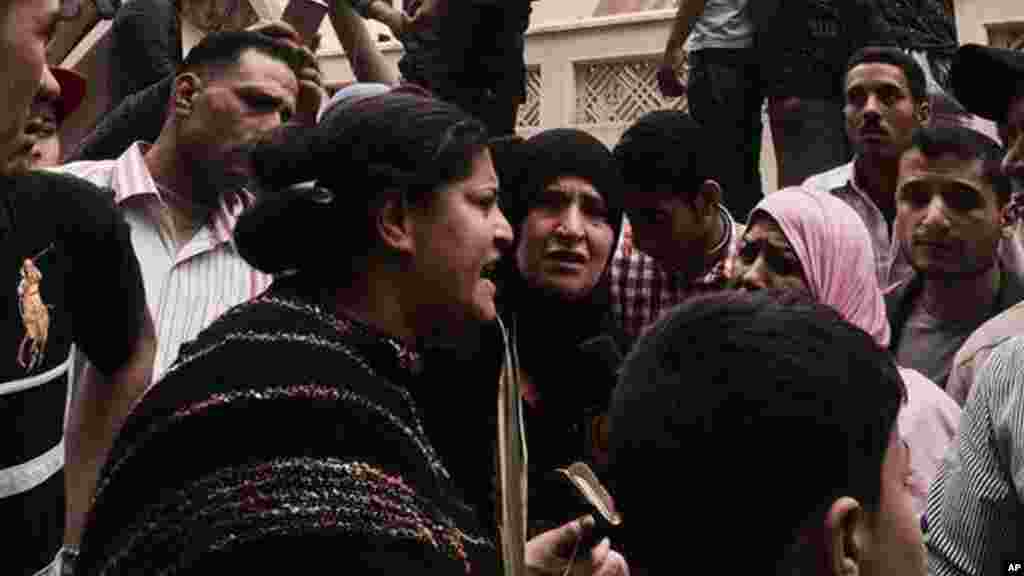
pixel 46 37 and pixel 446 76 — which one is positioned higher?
pixel 46 37

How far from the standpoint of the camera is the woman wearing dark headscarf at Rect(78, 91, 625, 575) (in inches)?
105

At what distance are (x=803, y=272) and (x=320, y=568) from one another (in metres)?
2.46

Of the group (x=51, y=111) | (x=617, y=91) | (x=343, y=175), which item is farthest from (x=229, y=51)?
(x=617, y=91)

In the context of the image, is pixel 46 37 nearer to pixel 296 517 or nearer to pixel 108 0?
pixel 296 517

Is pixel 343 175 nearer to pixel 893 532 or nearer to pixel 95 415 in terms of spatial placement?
pixel 95 415

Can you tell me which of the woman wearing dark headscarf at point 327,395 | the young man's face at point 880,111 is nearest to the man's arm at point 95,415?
the woman wearing dark headscarf at point 327,395

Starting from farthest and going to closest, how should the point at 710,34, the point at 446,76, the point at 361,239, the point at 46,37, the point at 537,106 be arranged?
the point at 537,106
the point at 710,34
the point at 446,76
the point at 361,239
the point at 46,37

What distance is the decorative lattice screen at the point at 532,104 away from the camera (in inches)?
395

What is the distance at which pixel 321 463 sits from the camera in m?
2.70

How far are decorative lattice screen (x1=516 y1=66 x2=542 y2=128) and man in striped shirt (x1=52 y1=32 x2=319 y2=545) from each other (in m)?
4.69

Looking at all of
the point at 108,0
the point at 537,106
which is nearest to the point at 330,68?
the point at 537,106

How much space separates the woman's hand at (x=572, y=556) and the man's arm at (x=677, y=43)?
407 cm

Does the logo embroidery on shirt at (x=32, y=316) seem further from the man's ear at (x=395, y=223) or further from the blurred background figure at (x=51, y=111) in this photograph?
the man's ear at (x=395, y=223)

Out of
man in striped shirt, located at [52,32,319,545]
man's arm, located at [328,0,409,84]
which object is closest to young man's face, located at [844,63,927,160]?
man's arm, located at [328,0,409,84]
